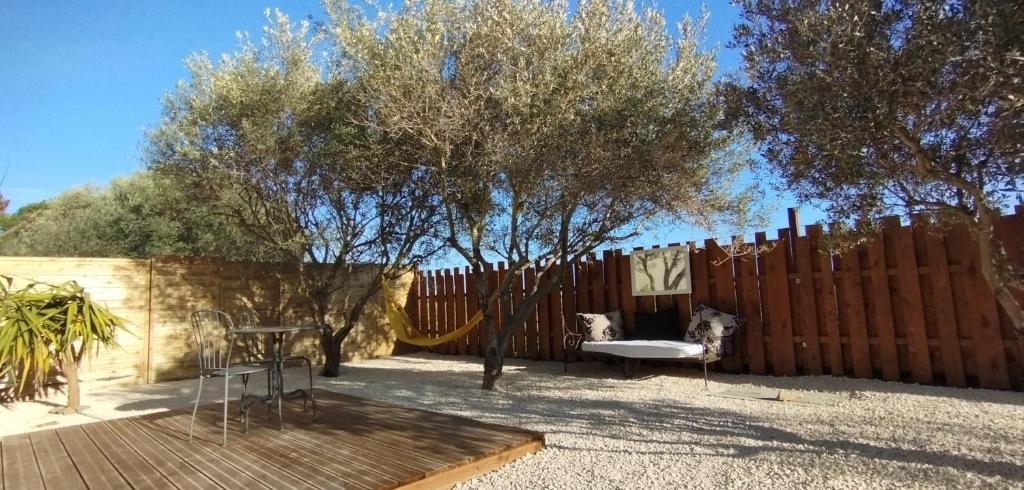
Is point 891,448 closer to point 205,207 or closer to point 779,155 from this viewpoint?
point 779,155

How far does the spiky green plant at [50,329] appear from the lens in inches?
193

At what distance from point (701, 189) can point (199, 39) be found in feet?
22.7

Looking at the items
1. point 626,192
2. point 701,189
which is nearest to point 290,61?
point 626,192

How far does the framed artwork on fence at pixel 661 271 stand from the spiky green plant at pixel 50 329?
602 cm

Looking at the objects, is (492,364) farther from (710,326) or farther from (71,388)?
(71,388)

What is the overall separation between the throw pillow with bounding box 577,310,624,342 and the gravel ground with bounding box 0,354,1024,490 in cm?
51

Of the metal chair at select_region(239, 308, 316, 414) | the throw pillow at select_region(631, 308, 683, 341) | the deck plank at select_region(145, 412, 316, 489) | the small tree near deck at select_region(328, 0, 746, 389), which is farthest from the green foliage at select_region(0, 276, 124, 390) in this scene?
the throw pillow at select_region(631, 308, 683, 341)

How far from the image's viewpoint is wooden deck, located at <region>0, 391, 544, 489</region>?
272 cm

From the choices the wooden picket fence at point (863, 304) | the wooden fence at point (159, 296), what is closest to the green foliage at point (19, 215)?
the wooden fence at point (159, 296)

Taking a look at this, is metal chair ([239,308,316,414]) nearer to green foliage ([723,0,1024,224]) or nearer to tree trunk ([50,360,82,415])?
tree trunk ([50,360,82,415])

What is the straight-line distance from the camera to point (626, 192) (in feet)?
16.9

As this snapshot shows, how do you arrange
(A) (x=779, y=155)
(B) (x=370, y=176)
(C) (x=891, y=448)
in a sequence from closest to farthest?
(C) (x=891, y=448), (A) (x=779, y=155), (B) (x=370, y=176)

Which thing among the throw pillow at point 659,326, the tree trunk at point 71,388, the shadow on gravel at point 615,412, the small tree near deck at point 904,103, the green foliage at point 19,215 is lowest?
the shadow on gravel at point 615,412

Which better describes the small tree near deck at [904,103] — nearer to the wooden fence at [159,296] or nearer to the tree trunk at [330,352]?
the tree trunk at [330,352]
